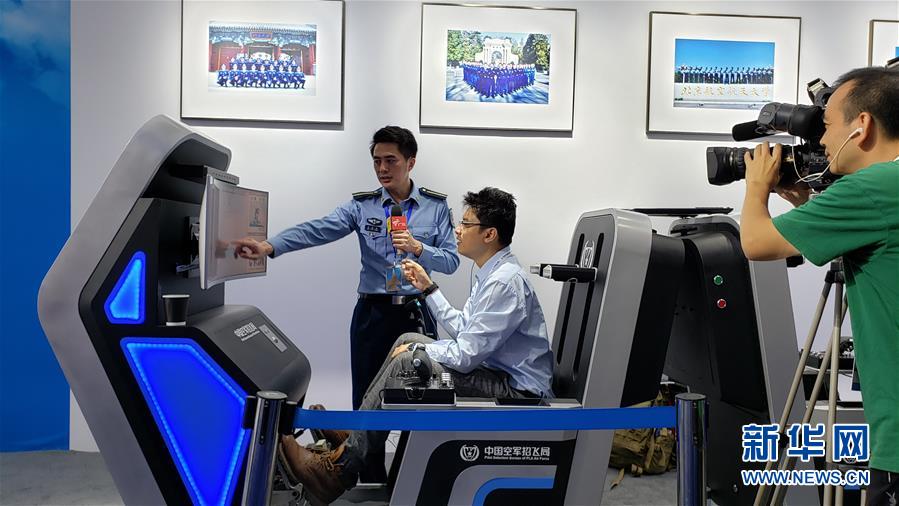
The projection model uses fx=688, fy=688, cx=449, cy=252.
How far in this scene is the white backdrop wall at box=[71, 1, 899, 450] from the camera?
3.97 metres

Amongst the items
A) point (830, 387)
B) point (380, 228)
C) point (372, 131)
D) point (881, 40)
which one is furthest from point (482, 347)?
point (881, 40)

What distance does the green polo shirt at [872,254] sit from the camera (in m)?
Answer: 1.41

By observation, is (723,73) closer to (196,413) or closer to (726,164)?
(726,164)

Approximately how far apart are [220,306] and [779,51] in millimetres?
3567

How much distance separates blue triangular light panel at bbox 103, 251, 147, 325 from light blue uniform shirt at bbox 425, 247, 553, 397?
1006 millimetres

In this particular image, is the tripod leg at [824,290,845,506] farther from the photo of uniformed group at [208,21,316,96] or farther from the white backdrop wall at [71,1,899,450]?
the photo of uniformed group at [208,21,316,96]

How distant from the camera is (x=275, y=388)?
221cm

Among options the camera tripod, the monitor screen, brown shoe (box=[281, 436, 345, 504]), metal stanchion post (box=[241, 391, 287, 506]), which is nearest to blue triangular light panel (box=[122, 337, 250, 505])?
the monitor screen

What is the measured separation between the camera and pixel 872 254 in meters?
1.46

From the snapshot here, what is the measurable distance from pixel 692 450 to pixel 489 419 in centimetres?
49

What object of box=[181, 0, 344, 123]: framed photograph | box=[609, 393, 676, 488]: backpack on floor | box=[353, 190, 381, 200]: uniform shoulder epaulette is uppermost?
box=[181, 0, 344, 123]: framed photograph

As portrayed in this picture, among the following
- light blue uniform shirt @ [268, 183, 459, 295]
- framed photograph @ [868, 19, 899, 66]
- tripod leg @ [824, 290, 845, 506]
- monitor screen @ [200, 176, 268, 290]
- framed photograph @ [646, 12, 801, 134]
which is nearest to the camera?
tripod leg @ [824, 290, 845, 506]

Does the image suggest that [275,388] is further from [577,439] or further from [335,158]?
[335,158]

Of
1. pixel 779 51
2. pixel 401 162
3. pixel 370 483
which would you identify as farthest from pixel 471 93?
pixel 370 483
